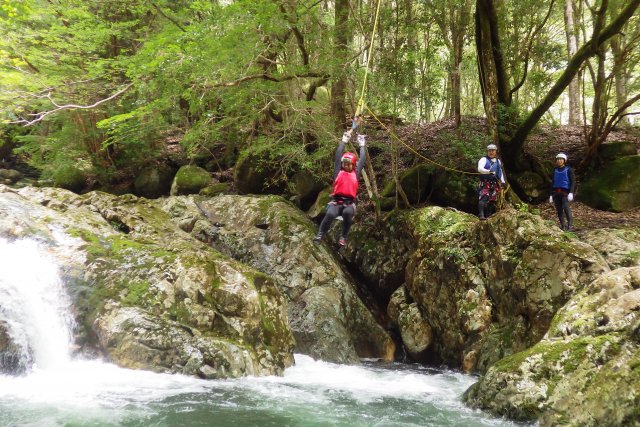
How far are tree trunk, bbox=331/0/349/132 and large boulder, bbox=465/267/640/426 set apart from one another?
7139 millimetres

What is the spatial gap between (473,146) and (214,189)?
841cm

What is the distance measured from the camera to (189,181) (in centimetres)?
1523

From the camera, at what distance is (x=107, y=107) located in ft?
49.3

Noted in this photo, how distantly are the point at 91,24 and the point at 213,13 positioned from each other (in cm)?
675

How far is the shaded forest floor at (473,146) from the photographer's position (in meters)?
11.1

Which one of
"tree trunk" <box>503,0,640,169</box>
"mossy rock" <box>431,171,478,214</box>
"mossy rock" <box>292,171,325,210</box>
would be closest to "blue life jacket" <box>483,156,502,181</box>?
"mossy rock" <box>431,171,478,214</box>

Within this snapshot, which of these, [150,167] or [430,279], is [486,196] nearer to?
[430,279]

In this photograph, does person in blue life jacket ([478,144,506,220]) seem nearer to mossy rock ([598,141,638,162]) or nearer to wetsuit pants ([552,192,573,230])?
wetsuit pants ([552,192,573,230])

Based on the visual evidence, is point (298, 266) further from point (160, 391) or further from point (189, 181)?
point (189, 181)

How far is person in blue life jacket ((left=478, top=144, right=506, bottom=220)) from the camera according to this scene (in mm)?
9586

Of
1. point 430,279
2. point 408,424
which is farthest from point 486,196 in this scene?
point 408,424

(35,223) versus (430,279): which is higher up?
(35,223)

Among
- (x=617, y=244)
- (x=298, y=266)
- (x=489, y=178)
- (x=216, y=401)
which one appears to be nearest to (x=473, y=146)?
(x=489, y=178)

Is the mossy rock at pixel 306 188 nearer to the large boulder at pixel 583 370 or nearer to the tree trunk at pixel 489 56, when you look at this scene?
the tree trunk at pixel 489 56
